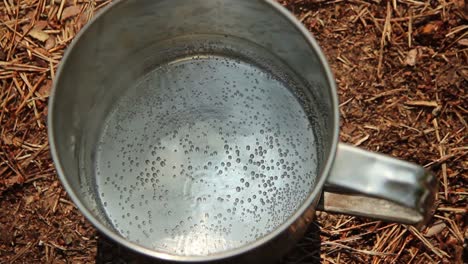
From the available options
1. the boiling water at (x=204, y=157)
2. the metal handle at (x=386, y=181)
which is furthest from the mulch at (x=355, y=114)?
the metal handle at (x=386, y=181)

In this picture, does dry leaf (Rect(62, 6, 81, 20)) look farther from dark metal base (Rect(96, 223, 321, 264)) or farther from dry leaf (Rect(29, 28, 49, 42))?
dark metal base (Rect(96, 223, 321, 264))

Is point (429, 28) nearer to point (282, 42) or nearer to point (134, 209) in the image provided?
point (282, 42)

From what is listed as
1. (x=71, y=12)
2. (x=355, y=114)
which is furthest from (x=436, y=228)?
(x=71, y=12)

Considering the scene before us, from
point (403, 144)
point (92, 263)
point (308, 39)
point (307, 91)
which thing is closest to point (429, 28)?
point (403, 144)

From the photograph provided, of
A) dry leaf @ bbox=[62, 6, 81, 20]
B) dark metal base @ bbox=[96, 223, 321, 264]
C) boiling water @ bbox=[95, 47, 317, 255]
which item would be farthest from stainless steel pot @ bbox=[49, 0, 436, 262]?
dry leaf @ bbox=[62, 6, 81, 20]

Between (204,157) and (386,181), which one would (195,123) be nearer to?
(204,157)

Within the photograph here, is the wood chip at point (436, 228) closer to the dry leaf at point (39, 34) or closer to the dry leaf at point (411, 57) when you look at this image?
the dry leaf at point (411, 57)

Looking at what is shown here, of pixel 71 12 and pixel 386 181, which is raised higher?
pixel 386 181
